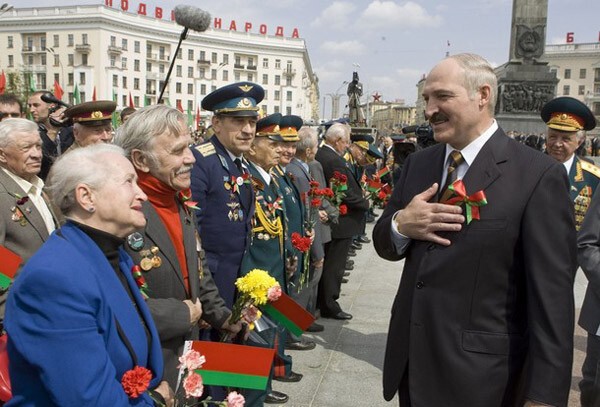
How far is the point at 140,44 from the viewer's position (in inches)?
3317

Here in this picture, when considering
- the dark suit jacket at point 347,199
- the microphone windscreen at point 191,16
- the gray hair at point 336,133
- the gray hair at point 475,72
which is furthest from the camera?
the gray hair at point 336,133

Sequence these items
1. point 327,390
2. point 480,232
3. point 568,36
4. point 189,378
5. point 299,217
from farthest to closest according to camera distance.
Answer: point 568,36, point 299,217, point 327,390, point 480,232, point 189,378

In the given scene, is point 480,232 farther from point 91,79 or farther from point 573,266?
point 91,79

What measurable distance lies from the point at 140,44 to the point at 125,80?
20.0 feet

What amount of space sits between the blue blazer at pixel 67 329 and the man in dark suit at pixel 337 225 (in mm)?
4582

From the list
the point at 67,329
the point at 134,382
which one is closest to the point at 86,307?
the point at 67,329

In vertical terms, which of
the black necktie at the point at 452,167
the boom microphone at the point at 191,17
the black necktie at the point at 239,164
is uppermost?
the boom microphone at the point at 191,17

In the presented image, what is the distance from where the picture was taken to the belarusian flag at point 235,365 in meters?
2.31

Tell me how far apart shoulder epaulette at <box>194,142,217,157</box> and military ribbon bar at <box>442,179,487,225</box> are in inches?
74.7

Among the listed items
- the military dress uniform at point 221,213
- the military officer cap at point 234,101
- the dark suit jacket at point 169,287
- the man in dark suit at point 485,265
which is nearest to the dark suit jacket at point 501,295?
the man in dark suit at point 485,265

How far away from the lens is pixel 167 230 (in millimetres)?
2680

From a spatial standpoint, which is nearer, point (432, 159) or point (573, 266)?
point (573, 266)

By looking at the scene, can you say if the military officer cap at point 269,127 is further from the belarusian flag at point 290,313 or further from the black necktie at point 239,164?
the belarusian flag at point 290,313

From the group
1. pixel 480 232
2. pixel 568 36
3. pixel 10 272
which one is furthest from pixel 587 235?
pixel 568 36
